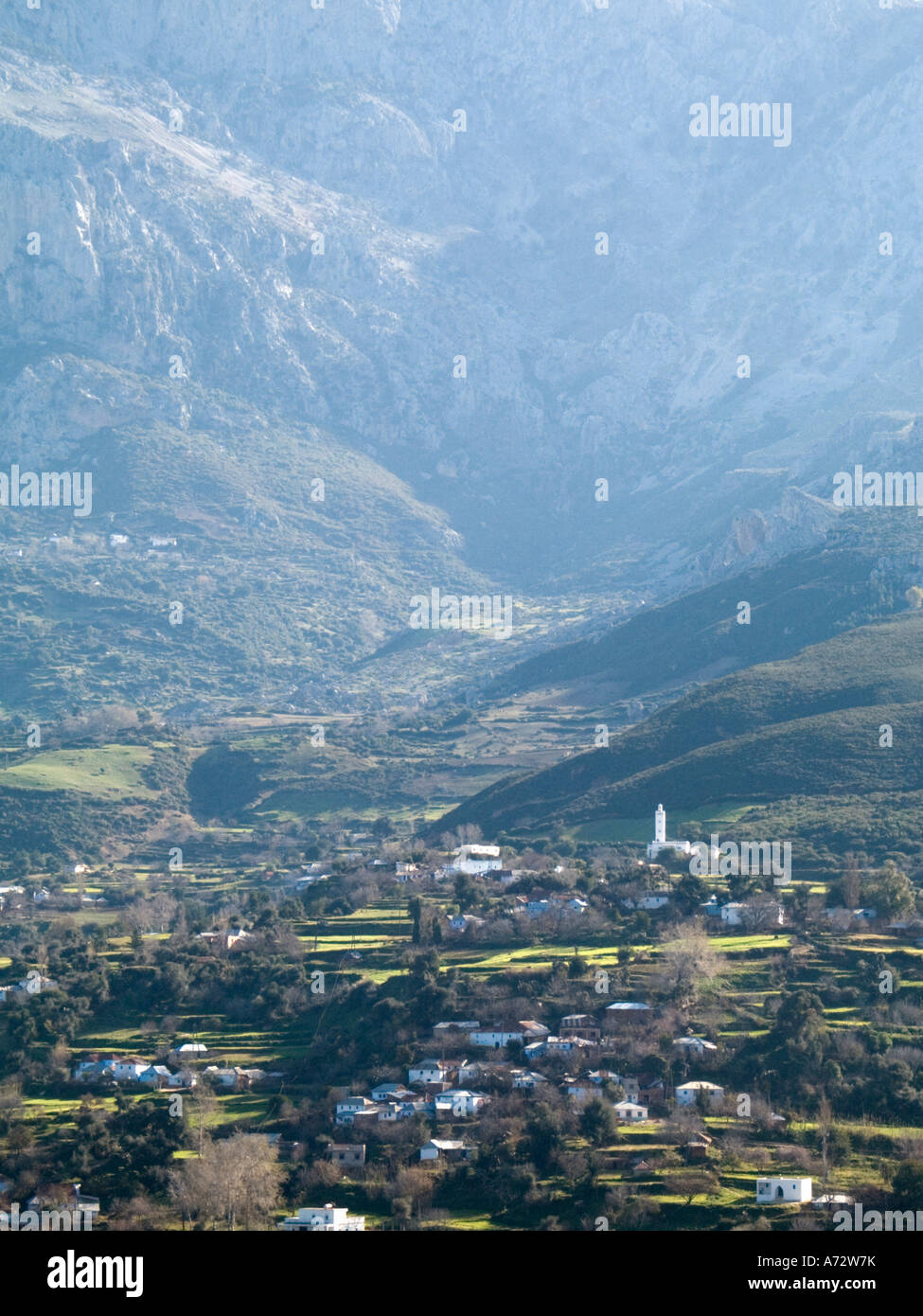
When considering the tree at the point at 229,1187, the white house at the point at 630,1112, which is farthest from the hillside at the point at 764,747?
the tree at the point at 229,1187

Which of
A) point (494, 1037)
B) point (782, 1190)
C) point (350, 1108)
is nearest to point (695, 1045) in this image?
point (494, 1037)

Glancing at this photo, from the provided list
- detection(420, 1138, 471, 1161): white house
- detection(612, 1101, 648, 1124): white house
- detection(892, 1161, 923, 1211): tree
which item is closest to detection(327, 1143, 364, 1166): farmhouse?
detection(420, 1138, 471, 1161): white house

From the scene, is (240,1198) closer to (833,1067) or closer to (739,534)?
(833,1067)

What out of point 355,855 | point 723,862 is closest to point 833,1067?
point 723,862

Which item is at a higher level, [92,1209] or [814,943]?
[814,943]

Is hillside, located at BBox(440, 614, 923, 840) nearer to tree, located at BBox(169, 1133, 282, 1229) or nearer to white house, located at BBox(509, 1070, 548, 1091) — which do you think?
white house, located at BBox(509, 1070, 548, 1091)
